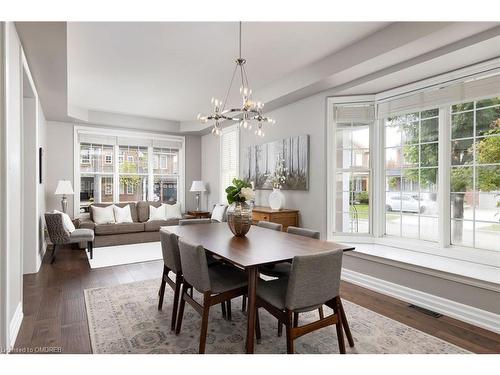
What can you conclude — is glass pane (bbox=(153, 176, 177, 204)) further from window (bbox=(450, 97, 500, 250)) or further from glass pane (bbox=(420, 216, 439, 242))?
window (bbox=(450, 97, 500, 250))

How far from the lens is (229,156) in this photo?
6.53 m

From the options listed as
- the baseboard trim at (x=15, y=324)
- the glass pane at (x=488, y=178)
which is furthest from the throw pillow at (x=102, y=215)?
the glass pane at (x=488, y=178)

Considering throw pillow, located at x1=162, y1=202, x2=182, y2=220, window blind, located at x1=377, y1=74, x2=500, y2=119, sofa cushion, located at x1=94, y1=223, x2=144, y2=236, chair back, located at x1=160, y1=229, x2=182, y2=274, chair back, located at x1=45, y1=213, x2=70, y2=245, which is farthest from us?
throw pillow, located at x1=162, y1=202, x2=182, y2=220

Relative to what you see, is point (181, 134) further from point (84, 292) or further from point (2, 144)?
point (2, 144)

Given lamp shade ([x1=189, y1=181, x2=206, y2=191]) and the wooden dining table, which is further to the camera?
lamp shade ([x1=189, y1=181, x2=206, y2=191])

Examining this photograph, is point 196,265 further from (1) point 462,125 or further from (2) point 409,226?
(1) point 462,125

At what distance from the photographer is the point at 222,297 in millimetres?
2160

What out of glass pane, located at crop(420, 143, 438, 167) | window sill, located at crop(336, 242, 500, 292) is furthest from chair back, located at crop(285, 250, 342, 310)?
glass pane, located at crop(420, 143, 438, 167)

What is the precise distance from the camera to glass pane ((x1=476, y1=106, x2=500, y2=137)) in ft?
9.40

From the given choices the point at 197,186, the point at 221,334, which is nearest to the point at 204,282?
the point at 221,334

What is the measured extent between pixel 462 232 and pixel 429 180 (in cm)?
67

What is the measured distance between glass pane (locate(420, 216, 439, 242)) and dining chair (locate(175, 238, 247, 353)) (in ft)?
7.91

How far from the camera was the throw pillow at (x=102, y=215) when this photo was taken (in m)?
5.88

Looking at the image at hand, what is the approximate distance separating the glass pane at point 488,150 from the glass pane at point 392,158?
2.90 ft
